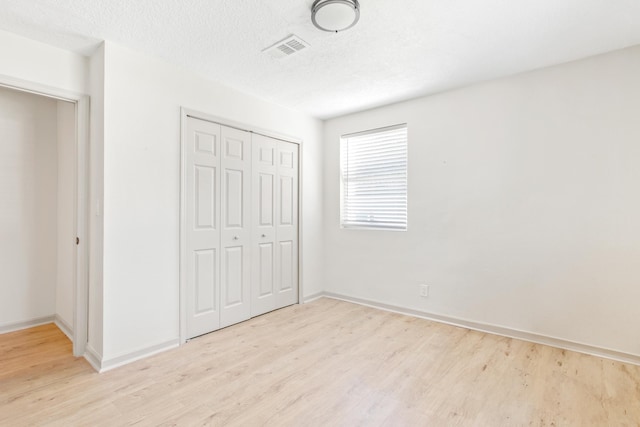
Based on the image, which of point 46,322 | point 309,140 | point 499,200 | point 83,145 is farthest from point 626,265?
point 46,322

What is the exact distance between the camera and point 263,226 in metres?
3.69

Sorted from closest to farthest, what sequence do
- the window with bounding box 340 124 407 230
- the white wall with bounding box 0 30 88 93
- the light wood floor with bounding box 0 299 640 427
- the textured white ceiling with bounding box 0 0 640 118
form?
the light wood floor with bounding box 0 299 640 427, the textured white ceiling with bounding box 0 0 640 118, the white wall with bounding box 0 30 88 93, the window with bounding box 340 124 407 230

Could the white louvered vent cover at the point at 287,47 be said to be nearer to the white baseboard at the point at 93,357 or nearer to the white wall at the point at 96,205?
the white wall at the point at 96,205

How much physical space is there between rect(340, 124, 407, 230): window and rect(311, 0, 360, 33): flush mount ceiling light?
184 centimetres

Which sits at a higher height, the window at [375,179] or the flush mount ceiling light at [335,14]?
the flush mount ceiling light at [335,14]

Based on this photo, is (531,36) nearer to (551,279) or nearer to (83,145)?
(551,279)

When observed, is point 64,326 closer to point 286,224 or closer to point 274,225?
point 274,225

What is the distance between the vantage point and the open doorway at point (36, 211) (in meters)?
3.21

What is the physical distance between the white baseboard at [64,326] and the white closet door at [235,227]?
1459mm

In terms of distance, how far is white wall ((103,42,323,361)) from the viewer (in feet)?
8.04

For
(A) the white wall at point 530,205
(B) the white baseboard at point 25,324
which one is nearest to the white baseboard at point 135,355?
(B) the white baseboard at point 25,324

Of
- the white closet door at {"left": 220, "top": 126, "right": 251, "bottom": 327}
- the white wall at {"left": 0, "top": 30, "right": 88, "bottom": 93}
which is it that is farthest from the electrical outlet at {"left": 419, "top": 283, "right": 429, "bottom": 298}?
the white wall at {"left": 0, "top": 30, "right": 88, "bottom": 93}

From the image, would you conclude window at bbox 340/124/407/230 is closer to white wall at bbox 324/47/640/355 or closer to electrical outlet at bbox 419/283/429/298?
white wall at bbox 324/47/640/355

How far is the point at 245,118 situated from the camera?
343 cm
